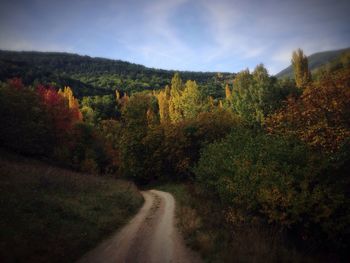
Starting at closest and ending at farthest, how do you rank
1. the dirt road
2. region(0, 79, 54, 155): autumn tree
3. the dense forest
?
the dirt road → the dense forest → region(0, 79, 54, 155): autumn tree

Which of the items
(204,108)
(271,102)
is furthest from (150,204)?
(204,108)

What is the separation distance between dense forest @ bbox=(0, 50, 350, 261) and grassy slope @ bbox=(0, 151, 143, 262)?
6204 mm

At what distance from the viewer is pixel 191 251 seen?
40.4 feet

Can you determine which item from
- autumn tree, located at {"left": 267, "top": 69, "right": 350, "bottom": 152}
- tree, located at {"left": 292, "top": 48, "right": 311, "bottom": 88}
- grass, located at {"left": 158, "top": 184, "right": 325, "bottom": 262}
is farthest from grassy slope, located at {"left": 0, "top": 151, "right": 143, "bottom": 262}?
tree, located at {"left": 292, "top": 48, "right": 311, "bottom": 88}

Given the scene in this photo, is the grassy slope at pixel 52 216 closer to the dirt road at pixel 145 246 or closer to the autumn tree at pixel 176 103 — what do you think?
the dirt road at pixel 145 246

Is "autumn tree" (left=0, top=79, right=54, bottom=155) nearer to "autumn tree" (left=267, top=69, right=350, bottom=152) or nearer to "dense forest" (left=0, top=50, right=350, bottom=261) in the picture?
"dense forest" (left=0, top=50, right=350, bottom=261)

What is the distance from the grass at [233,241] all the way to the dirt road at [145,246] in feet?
2.07

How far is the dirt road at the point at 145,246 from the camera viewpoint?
11461 mm

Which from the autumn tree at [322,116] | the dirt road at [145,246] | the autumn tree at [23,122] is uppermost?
the autumn tree at [23,122]

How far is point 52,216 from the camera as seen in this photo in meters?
14.2

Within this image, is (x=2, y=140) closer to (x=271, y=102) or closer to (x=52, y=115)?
(x=52, y=115)

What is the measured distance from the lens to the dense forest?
13703 mm

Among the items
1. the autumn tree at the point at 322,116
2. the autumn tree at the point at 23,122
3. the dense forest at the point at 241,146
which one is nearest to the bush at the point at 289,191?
the dense forest at the point at 241,146

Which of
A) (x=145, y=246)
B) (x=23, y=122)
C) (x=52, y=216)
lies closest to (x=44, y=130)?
(x=23, y=122)
